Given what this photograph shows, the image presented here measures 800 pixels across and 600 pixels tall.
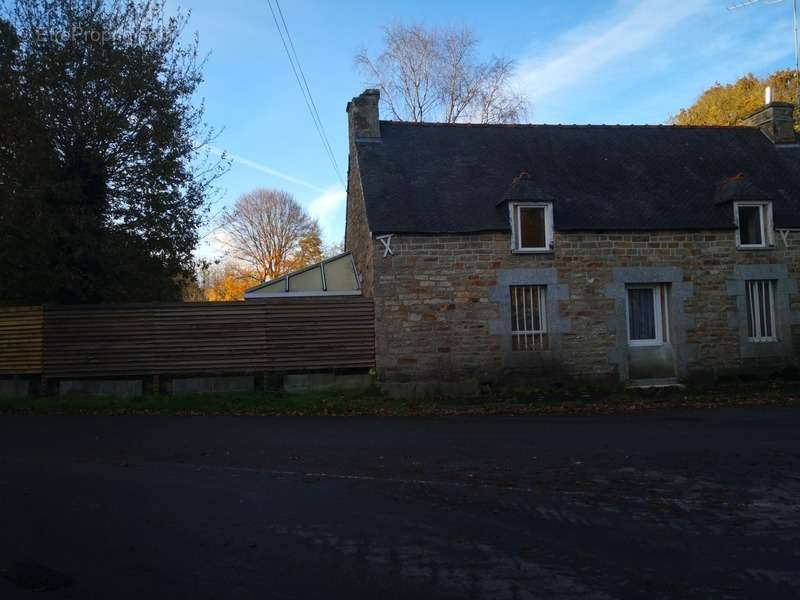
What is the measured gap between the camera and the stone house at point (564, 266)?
1520 cm

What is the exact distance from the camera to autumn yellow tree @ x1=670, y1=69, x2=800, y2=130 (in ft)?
102

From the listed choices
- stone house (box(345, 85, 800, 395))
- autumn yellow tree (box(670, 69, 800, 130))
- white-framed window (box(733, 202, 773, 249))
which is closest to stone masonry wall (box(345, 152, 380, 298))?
stone house (box(345, 85, 800, 395))

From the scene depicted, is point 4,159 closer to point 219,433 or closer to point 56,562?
point 219,433

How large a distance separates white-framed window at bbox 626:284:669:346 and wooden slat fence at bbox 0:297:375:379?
633 centimetres

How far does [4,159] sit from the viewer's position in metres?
15.5

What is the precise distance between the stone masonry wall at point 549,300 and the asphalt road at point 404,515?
5407 millimetres

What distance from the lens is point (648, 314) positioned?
16.4 metres

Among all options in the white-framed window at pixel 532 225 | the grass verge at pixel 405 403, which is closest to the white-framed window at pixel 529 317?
the white-framed window at pixel 532 225

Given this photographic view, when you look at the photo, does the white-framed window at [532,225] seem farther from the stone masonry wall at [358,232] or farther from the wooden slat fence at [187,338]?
the wooden slat fence at [187,338]

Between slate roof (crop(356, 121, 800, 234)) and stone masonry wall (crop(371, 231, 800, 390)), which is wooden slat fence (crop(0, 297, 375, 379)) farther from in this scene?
slate roof (crop(356, 121, 800, 234))

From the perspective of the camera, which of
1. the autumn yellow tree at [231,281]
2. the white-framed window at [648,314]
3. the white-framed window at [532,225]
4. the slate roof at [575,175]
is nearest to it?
the white-framed window at [532,225]

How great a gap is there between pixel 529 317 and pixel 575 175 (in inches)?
170

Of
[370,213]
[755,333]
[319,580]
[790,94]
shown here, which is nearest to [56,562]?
[319,580]

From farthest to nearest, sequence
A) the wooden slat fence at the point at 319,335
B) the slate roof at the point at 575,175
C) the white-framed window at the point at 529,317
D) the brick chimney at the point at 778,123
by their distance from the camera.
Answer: the brick chimney at the point at 778,123, the slate roof at the point at 575,175, the white-framed window at the point at 529,317, the wooden slat fence at the point at 319,335
